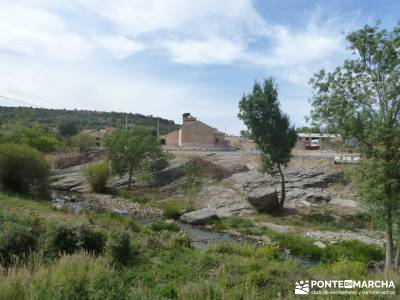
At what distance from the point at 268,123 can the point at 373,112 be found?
16614 millimetres

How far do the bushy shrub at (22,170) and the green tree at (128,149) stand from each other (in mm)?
9698

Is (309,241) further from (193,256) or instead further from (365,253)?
(193,256)

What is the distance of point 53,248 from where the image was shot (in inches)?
479

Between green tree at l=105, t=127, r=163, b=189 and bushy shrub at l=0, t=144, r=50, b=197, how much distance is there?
9698mm

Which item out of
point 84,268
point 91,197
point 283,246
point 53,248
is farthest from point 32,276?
point 91,197

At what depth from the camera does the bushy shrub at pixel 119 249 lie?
40.8ft

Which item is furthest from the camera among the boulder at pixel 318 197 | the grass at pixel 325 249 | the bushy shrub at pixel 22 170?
the bushy shrub at pixel 22 170

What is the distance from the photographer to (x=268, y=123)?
1246 inches

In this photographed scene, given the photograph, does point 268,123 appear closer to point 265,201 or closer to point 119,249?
point 265,201

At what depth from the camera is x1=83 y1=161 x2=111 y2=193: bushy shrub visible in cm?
4356

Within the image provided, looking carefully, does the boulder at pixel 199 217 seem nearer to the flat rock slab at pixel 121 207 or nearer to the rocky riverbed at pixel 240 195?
the rocky riverbed at pixel 240 195

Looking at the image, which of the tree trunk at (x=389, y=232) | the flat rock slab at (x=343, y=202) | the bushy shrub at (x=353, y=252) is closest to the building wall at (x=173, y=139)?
the flat rock slab at (x=343, y=202)

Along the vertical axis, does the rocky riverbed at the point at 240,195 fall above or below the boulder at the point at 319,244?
above

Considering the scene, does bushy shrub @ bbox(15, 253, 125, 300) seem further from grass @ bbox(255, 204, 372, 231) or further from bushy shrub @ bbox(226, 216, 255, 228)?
grass @ bbox(255, 204, 372, 231)
